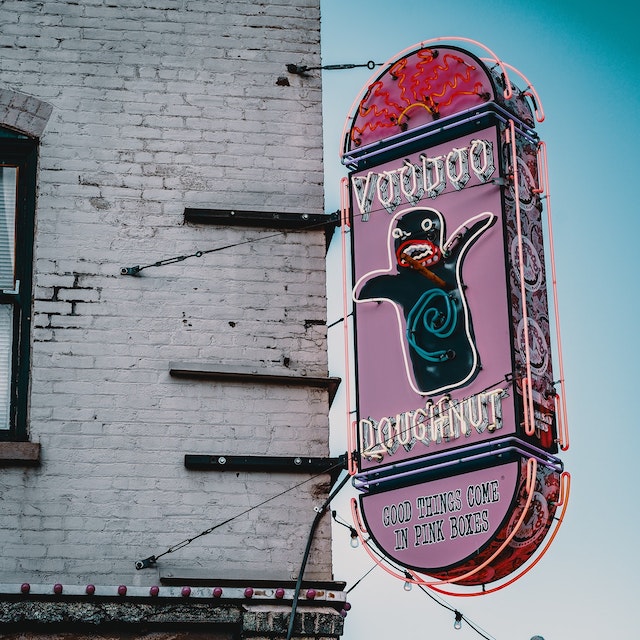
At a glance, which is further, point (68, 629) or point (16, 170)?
point (16, 170)

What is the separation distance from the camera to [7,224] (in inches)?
317

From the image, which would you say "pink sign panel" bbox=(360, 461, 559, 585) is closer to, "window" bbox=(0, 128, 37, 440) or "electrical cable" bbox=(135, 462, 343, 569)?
"electrical cable" bbox=(135, 462, 343, 569)

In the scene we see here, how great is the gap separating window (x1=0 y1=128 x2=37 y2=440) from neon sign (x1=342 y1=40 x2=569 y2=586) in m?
1.89

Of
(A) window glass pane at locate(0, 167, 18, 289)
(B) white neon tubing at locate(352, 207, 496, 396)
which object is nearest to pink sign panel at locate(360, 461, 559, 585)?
(B) white neon tubing at locate(352, 207, 496, 396)

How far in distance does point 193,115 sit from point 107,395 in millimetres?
1864

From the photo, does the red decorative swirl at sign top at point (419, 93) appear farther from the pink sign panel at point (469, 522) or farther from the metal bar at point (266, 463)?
the pink sign panel at point (469, 522)

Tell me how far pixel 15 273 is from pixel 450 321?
2.59m

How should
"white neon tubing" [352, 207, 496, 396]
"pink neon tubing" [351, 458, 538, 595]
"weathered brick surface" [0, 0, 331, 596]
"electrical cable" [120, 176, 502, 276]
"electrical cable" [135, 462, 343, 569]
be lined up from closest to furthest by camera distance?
"pink neon tubing" [351, 458, 538, 595], "white neon tubing" [352, 207, 496, 396], "electrical cable" [135, 462, 343, 569], "weathered brick surface" [0, 0, 331, 596], "electrical cable" [120, 176, 502, 276]

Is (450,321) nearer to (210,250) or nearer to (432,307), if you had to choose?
(432,307)

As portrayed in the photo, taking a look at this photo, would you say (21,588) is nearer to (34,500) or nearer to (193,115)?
(34,500)

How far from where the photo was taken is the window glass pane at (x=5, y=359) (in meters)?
7.69

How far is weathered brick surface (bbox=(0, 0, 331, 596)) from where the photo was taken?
732 cm

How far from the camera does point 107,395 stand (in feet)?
24.8

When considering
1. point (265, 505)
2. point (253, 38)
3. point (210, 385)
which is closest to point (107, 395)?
point (210, 385)
